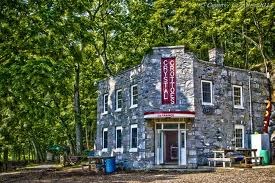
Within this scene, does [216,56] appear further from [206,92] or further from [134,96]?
[134,96]

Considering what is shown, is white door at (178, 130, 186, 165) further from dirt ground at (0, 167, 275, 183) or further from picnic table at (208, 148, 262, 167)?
dirt ground at (0, 167, 275, 183)

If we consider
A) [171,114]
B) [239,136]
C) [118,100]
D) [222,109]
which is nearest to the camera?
[171,114]

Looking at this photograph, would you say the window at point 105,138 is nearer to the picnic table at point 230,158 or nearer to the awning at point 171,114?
the awning at point 171,114

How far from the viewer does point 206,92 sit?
2634cm

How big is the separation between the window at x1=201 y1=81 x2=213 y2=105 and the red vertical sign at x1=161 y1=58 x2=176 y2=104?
6.98ft

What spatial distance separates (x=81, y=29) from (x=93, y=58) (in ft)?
67.9

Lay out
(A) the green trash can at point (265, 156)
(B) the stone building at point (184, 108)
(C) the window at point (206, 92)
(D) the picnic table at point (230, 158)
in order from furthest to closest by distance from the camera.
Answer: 1. (C) the window at point (206, 92)
2. (B) the stone building at point (184, 108)
3. (A) the green trash can at point (265, 156)
4. (D) the picnic table at point (230, 158)

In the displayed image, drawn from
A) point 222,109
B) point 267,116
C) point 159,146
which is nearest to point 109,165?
point 159,146

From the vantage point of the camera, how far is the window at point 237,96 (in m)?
27.8

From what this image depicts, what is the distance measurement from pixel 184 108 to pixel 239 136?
5.06m

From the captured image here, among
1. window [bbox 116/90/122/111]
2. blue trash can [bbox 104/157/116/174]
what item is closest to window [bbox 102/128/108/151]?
window [bbox 116/90/122/111]

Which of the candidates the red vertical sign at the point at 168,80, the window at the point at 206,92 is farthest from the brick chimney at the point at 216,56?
the red vertical sign at the point at 168,80

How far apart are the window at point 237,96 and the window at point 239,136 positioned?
1.54 m

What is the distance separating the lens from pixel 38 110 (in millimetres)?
21047
